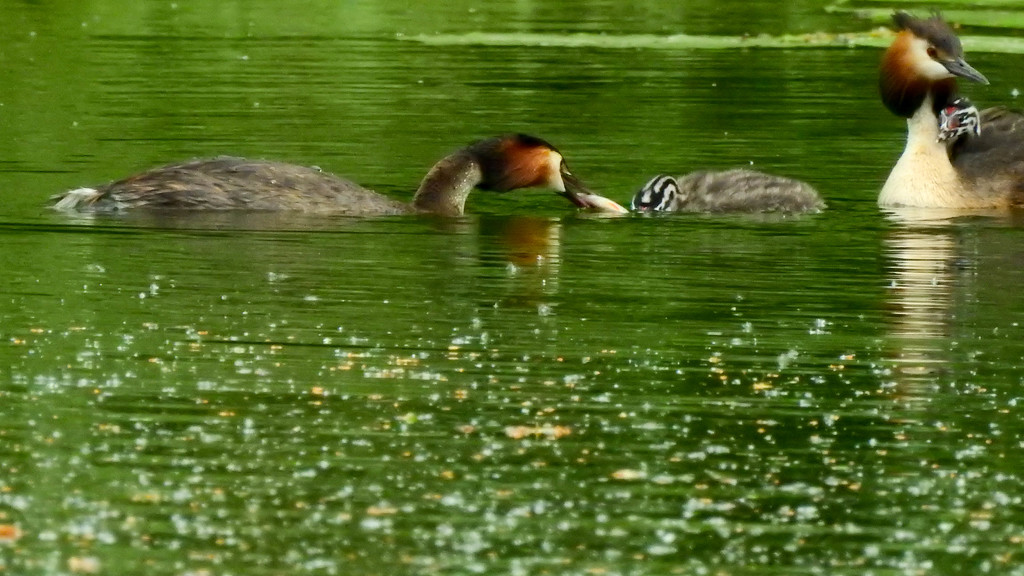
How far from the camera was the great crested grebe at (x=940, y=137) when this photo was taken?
14.0 meters

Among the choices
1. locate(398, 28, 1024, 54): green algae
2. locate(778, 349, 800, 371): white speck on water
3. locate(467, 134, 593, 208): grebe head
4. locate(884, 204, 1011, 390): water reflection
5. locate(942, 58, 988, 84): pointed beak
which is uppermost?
locate(398, 28, 1024, 54): green algae

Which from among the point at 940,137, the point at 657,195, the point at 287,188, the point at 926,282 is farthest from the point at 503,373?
the point at 940,137

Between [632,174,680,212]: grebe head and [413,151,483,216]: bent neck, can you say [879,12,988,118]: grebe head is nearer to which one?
[632,174,680,212]: grebe head

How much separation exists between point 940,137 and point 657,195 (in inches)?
83.7

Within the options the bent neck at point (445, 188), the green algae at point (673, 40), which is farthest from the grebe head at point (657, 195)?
the green algae at point (673, 40)

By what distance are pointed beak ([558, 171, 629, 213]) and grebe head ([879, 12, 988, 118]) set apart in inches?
86.5

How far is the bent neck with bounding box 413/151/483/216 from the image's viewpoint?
1323cm

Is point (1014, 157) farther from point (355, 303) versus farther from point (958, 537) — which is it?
point (958, 537)

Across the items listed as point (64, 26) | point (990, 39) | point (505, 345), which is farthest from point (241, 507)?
point (64, 26)

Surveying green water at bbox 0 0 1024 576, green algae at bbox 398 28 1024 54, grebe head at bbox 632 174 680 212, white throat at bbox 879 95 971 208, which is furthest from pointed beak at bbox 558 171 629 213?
green algae at bbox 398 28 1024 54

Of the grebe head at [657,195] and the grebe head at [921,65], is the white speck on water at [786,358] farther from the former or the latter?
the grebe head at [921,65]

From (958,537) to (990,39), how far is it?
17.6m

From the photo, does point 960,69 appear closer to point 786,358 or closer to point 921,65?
point 921,65

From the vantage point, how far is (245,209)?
1297 centimetres
